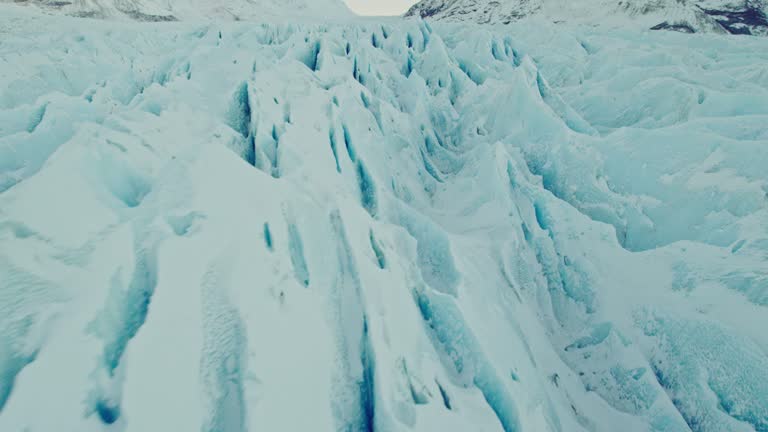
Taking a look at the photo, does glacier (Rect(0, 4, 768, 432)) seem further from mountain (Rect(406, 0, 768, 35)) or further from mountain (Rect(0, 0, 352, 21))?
mountain (Rect(0, 0, 352, 21))

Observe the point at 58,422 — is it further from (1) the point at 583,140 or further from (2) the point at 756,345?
(1) the point at 583,140

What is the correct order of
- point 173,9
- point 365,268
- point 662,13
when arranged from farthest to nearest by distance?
point 173,9
point 662,13
point 365,268

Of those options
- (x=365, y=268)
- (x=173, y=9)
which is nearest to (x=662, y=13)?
(x=365, y=268)

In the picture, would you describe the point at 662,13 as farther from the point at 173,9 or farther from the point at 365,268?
the point at 173,9

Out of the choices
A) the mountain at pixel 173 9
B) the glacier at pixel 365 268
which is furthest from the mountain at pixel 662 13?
the glacier at pixel 365 268

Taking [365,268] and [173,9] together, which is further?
[173,9]

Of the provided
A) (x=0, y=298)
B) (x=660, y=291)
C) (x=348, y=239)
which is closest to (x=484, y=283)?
(x=348, y=239)
